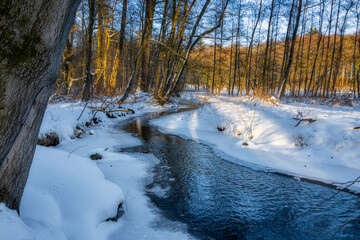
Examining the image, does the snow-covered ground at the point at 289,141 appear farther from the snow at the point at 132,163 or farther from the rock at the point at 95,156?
the rock at the point at 95,156

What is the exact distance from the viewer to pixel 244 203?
3086 mm

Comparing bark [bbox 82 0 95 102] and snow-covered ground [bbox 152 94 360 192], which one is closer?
snow-covered ground [bbox 152 94 360 192]

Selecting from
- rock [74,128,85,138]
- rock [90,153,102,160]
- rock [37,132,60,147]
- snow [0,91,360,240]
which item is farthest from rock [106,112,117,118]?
rock [90,153,102,160]

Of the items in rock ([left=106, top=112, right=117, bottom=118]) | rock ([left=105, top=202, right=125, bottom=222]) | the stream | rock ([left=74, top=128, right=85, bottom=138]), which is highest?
rock ([left=106, top=112, right=117, bottom=118])

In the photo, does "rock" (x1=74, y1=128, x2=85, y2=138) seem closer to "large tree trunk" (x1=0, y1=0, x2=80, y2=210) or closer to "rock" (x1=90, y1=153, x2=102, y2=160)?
"rock" (x1=90, y1=153, x2=102, y2=160)

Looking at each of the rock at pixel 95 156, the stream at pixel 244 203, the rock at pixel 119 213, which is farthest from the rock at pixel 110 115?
the rock at pixel 119 213

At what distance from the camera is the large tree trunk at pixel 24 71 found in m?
1.06

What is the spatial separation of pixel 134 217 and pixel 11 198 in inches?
57.3

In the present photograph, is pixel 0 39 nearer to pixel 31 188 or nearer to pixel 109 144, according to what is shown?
pixel 31 188

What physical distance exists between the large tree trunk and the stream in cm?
192

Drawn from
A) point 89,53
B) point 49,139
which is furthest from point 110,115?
point 49,139

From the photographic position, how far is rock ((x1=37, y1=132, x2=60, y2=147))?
183 inches

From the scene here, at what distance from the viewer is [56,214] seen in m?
1.87

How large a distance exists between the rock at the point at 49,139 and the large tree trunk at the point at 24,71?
374 centimetres
